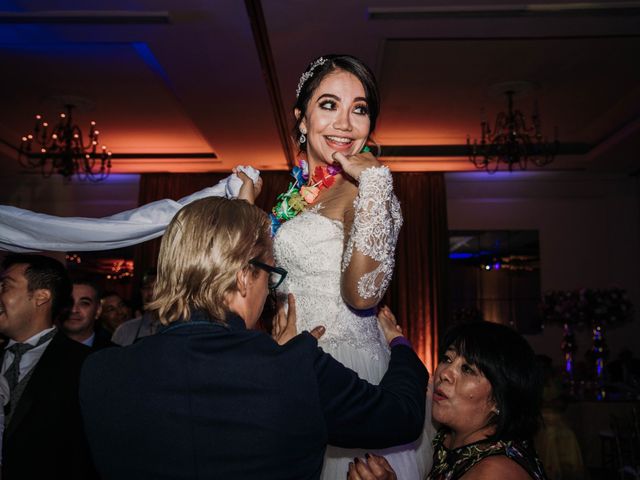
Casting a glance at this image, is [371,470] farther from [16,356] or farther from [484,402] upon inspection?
[16,356]

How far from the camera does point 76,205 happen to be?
10.6 metres

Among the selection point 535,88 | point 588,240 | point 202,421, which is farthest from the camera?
point 588,240

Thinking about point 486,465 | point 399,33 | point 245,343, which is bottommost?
point 486,465

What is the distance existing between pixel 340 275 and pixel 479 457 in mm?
753

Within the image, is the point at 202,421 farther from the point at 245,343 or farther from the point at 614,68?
the point at 614,68

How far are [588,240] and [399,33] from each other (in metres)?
6.49

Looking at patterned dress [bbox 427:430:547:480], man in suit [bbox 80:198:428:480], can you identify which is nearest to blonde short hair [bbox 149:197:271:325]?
man in suit [bbox 80:198:428:480]

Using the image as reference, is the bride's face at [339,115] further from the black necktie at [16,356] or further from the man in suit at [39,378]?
the black necktie at [16,356]

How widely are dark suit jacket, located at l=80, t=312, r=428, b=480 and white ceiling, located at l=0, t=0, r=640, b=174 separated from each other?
4.00 metres

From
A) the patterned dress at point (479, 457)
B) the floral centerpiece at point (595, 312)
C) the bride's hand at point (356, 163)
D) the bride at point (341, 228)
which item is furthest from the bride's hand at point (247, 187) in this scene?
the floral centerpiece at point (595, 312)

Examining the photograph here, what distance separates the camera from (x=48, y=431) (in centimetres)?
259

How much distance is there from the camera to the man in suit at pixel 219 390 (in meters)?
1.23

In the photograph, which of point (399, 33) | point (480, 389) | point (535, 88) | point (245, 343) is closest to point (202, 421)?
point (245, 343)

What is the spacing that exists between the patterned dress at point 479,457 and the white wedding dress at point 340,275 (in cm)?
7
